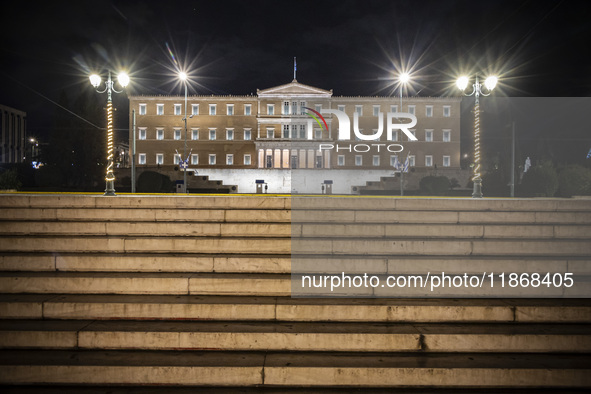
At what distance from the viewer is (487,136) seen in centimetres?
5131

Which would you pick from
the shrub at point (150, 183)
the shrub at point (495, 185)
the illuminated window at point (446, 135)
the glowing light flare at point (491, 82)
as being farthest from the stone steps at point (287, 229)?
the illuminated window at point (446, 135)

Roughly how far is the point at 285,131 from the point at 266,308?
50.7 metres

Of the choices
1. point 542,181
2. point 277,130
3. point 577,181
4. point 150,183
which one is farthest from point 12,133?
point 577,181

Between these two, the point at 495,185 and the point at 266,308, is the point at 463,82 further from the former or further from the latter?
the point at 495,185

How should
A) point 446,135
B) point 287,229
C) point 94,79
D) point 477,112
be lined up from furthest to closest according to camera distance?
point 446,135, point 94,79, point 477,112, point 287,229

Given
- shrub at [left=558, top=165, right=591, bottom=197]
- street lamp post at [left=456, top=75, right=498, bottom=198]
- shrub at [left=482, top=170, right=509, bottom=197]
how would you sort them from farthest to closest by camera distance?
shrub at [left=482, top=170, right=509, bottom=197]
shrub at [left=558, top=165, right=591, bottom=197]
street lamp post at [left=456, top=75, right=498, bottom=198]

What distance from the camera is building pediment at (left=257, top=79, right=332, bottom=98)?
5241cm

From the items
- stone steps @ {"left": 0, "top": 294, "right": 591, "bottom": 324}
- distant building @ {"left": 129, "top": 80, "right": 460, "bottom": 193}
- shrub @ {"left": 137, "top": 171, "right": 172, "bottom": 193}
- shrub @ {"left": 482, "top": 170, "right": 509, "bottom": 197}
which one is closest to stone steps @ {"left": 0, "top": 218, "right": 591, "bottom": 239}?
stone steps @ {"left": 0, "top": 294, "right": 591, "bottom": 324}

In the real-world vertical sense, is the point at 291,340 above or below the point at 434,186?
below

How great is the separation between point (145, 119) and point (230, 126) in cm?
1277

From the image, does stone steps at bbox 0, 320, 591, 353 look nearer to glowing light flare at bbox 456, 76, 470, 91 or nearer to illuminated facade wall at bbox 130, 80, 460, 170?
glowing light flare at bbox 456, 76, 470, 91

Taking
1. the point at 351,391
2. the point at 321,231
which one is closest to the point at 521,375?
the point at 351,391

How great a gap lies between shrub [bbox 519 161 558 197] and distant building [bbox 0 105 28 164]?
94049 millimetres

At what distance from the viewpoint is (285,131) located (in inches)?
2120
